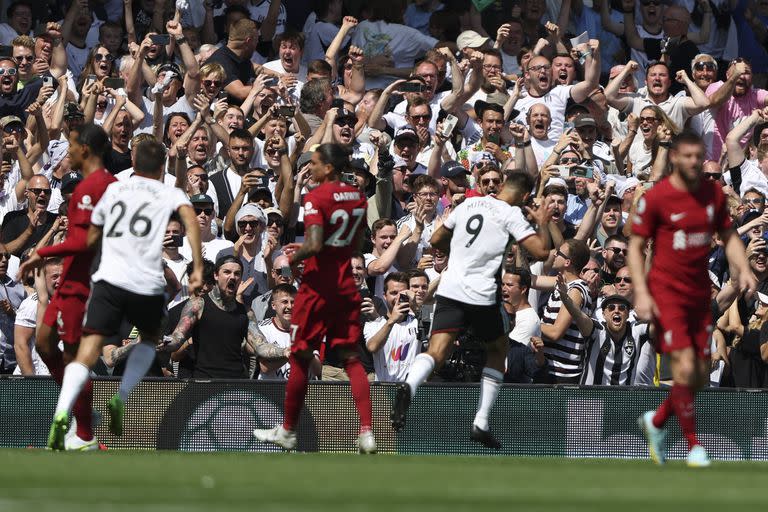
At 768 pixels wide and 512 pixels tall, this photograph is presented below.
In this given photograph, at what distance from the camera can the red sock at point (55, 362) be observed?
39.1ft

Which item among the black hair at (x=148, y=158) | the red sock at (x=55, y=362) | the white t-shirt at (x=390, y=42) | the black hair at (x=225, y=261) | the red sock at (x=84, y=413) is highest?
the white t-shirt at (x=390, y=42)

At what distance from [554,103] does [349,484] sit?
11.6m

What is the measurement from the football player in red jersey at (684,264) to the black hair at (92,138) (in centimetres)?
384

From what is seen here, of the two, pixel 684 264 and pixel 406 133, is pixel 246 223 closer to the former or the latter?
pixel 406 133

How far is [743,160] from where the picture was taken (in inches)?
747

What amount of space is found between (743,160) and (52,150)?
7.94 metres

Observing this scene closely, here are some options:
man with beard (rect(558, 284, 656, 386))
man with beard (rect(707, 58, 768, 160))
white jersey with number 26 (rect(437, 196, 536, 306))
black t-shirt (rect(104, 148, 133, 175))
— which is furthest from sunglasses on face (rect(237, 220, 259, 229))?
man with beard (rect(707, 58, 768, 160))

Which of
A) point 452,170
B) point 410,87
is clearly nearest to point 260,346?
point 452,170

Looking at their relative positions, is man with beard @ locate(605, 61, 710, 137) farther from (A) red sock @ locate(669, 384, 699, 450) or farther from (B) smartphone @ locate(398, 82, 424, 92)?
(A) red sock @ locate(669, 384, 699, 450)

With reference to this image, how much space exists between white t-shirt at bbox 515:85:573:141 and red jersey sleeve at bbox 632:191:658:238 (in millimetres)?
8337

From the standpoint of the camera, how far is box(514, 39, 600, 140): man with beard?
19.4 meters

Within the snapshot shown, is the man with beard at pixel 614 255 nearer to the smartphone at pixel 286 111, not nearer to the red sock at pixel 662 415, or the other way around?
the smartphone at pixel 286 111

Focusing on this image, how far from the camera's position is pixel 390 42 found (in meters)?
20.6

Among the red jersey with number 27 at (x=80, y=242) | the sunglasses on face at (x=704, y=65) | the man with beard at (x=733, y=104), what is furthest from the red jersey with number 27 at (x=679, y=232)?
the sunglasses on face at (x=704, y=65)
